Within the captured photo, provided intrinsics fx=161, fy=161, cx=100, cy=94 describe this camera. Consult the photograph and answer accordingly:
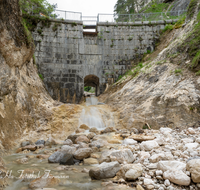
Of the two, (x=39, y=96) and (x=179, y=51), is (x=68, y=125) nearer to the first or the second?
(x=39, y=96)

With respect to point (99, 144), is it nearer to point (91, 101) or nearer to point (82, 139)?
point (82, 139)

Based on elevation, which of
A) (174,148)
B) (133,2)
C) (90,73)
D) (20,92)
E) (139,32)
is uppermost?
(133,2)

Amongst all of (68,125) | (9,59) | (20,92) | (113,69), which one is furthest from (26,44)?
(113,69)

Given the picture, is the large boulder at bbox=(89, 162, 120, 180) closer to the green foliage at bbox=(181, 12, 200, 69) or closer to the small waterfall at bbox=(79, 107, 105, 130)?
the small waterfall at bbox=(79, 107, 105, 130)

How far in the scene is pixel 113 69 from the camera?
14.1m

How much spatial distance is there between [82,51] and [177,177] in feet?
41.3

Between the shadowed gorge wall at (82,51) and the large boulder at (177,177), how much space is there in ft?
36.0

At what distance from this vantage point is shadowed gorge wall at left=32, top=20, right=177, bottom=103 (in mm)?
13211

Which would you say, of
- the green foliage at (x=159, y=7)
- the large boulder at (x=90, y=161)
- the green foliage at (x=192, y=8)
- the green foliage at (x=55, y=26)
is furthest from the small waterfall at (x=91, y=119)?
the green foliage at (x=159, y=7)

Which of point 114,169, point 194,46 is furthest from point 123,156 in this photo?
point 194,46

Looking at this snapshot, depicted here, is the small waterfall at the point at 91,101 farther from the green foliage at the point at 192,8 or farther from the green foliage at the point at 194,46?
the green foliage at the point at 192,8

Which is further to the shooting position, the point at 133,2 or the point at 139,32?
the point at 133,2

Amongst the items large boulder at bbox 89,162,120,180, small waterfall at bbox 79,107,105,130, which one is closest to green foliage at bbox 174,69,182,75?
small waterfall at bbox 79,107,105,130

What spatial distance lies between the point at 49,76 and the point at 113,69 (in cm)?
545
